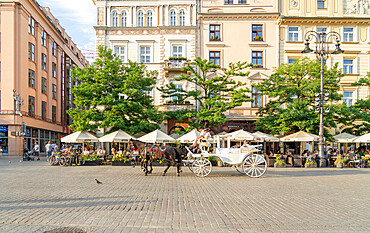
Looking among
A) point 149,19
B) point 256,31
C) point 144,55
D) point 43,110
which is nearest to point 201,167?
point 144,55

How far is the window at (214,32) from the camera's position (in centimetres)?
3853

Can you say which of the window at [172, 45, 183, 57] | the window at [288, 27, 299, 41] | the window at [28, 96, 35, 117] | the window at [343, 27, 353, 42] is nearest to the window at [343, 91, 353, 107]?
the window at [343, 27, 353, 42]

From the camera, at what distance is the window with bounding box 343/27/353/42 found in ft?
126

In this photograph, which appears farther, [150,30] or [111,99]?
[150,30]

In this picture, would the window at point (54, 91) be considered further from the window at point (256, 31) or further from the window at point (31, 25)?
the window at point (256, 31)

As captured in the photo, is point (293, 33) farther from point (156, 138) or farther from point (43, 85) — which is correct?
point (43, 85)

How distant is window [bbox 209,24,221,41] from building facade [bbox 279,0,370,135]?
704 centimetres

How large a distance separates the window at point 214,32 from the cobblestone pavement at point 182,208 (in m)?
28.1

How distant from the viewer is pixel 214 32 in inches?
1524

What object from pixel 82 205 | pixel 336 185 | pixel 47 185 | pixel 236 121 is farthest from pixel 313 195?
pixel 236 121

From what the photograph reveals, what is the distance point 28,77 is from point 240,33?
25549mm

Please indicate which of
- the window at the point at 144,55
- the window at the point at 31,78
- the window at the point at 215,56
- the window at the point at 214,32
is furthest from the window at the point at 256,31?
the window at the point at 31,78

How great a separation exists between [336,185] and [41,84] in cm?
4075

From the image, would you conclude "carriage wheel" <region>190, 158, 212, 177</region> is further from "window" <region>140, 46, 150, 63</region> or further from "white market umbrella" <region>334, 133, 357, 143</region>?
"window" <region>140, 46, 150, 63</region>
